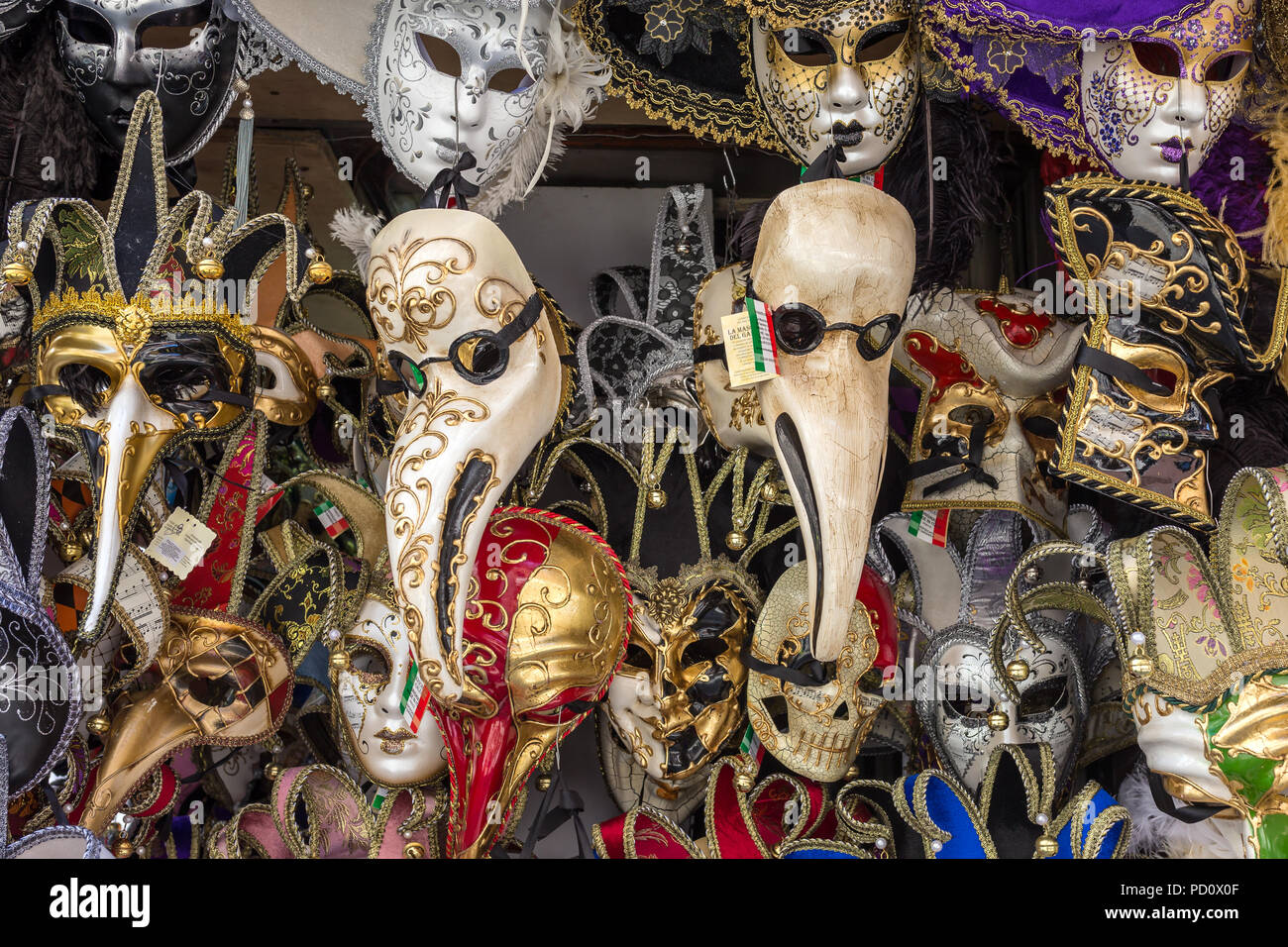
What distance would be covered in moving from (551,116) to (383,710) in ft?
2.80

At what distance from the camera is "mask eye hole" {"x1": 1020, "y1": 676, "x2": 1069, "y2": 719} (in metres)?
1.76

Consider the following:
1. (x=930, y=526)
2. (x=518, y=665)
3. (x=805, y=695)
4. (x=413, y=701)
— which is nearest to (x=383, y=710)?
(x=413, y=701)

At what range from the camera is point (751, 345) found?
5.05 ft

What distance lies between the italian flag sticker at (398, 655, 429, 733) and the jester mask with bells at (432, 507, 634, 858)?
0.08 ft

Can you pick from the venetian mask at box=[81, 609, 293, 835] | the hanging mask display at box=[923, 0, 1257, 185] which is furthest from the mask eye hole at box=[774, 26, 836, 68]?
the venetian mask at box=[81, 609, 293, 835]

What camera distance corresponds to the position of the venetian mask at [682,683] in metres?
1.78

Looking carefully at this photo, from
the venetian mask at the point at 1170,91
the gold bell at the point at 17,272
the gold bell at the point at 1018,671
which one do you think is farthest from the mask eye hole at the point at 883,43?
the gold bell at the point at 17,272

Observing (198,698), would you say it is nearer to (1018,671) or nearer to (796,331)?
(796,331)

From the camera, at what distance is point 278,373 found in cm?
196

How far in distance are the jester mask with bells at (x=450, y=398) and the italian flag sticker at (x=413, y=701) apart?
0.10m

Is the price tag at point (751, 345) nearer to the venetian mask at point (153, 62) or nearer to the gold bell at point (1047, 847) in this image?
the gold bell at point (1047, 847)

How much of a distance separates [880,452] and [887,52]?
24.5 inches
